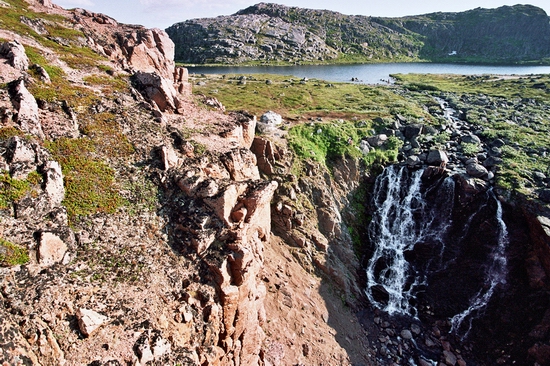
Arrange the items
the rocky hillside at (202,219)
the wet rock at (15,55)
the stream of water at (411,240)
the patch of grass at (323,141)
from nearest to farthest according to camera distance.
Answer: the rocky hillside at (202,219), the wet rock at (15,55), the stream of water at (411,240), the patch of grass at (323,141)

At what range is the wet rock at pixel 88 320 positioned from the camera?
42.2 feet

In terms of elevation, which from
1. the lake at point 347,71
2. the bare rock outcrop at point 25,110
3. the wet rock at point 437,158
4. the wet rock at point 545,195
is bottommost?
the wet rock at point 545,195

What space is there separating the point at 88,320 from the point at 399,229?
32986 mm

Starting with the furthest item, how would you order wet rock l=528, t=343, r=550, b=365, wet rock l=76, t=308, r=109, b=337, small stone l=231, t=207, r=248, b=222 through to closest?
wet rock l=528, t=343, r=550, b=365, small stone l=231, t=207, r=248, b=222, wet rock l=76, t=308, r=109, b=337

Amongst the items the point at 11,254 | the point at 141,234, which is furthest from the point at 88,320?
the point at 141,234

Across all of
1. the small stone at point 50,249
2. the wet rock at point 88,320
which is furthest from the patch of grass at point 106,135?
the wet rock at point 88,320

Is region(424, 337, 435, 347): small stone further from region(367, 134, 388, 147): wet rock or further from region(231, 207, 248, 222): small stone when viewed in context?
region(367, 134, 388, 147): wet rock

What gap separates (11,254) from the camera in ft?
43.1

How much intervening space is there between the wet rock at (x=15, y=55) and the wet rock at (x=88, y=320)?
21.0 metres

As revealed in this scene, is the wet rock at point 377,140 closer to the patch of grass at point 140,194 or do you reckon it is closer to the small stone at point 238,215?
the small stone at point 238,215

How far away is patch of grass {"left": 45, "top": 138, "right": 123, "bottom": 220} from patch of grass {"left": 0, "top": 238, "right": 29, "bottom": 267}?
10.8ft

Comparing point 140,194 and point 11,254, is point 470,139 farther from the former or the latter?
point 11,254

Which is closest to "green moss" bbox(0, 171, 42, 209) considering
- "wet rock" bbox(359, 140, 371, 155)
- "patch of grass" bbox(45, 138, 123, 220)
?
"patch of grass" bbox(45, 138, 123, 220)

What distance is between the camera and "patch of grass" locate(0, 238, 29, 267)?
12875 millimetres
